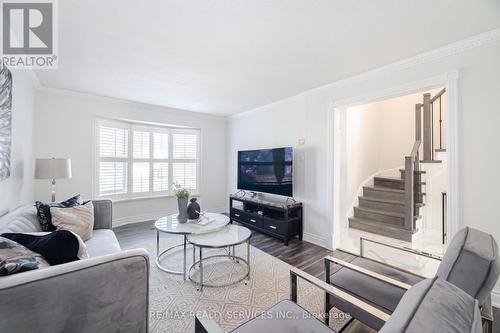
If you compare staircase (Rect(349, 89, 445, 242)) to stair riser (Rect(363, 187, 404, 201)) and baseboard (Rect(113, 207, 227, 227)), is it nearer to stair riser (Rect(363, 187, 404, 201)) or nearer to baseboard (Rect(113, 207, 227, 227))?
stair riser (Rect(363, 187, 404, 201))

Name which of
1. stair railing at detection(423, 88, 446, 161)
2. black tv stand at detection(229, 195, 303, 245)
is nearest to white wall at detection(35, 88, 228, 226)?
black tv stand at detection(229, 195, 303, 245)

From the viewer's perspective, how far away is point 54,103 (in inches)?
140

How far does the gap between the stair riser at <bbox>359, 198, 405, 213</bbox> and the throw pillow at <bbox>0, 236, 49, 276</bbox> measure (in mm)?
4563

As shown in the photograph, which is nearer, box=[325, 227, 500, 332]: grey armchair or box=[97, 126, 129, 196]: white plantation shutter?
box=[325, 227, 500, 332]: grey armchair

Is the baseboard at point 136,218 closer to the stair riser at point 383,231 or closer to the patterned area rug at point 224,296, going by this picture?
the patterned area rug at point 224,296

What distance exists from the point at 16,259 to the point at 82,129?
11.6 feet

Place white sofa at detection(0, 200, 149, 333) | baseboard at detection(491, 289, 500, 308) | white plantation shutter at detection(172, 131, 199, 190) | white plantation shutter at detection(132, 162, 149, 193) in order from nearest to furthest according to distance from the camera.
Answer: white sofa at detection(0, 200, 149, 333)
baseboard at detection(491, 289, 500, 308)
white plantation shutter at detection(132, 162, 149, 193)
white plantation shutter at detection(172, 131, 199, 190)

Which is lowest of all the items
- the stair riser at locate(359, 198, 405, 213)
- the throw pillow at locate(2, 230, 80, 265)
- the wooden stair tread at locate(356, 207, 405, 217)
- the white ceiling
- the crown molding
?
the wooden stair tread at locate(356, 207, 405, 217)

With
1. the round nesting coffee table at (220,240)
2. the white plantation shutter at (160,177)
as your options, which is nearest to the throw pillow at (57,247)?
the round nesting coffee table at (220,240)

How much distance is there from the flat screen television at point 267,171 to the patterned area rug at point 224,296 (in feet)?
4.30

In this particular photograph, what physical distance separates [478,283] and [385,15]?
187 cm

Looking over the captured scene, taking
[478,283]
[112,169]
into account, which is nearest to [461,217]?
[478,283]

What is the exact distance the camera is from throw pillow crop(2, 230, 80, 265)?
119 centimetres

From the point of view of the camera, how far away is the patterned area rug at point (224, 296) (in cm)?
178
